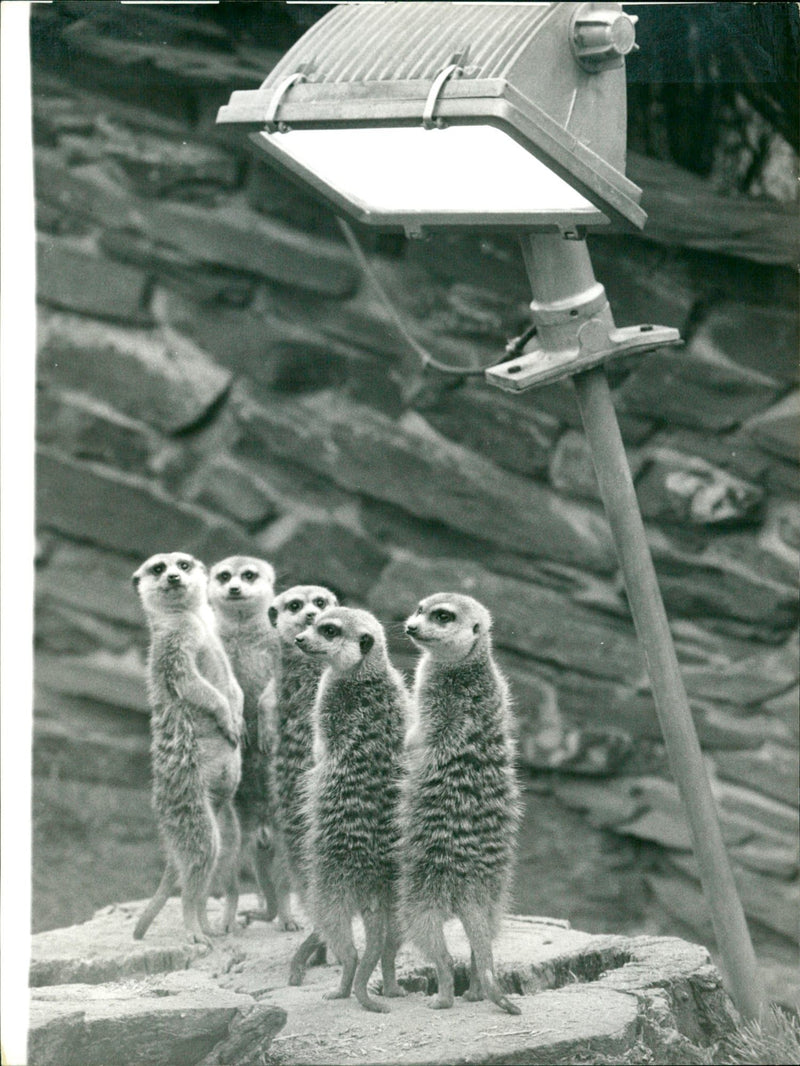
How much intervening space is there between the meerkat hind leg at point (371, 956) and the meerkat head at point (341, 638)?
30 cm

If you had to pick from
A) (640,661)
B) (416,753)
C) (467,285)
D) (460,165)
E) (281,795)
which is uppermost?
(460,165)

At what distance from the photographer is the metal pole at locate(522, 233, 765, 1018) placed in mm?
1677

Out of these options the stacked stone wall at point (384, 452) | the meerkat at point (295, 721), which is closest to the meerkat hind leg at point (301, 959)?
the meerkat at point (295, 721)

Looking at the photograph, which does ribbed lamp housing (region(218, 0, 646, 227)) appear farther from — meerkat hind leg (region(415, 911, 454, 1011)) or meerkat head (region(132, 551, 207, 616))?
meerkat hind leg (region(415, 911, 454, 1011))

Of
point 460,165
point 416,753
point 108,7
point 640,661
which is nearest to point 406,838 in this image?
point 416,753

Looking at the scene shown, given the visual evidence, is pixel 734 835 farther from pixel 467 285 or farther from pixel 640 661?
pixel 467 285

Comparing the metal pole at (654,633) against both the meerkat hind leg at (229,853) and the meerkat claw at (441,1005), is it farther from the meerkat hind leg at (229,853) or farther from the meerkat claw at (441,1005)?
the meerkat hind leg at (229,853)

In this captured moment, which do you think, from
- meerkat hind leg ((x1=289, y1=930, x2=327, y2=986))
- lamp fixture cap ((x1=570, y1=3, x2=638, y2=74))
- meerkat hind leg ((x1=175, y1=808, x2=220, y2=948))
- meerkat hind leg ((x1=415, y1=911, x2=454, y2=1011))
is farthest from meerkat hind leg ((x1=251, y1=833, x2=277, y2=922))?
lamp fixture cap ((x1=570, y1=3, x2=638, y2=74))

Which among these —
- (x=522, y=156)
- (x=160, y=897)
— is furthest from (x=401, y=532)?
(x=522, y=156)

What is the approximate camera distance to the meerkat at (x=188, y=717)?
1871mm

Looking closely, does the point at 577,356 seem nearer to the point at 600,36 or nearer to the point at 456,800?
the point at 600,36

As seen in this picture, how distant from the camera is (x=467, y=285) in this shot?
3.31 m

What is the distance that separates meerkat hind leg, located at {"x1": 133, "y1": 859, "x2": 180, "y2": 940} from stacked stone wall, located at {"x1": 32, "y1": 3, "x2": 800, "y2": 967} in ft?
4.83

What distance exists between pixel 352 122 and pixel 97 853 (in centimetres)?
249
